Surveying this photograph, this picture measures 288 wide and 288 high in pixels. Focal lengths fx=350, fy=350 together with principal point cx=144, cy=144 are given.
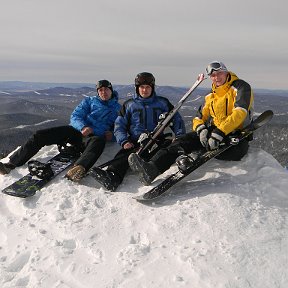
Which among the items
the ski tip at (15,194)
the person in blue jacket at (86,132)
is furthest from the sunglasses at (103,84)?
the ski tip at (15,194)

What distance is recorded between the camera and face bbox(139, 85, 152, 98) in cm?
828

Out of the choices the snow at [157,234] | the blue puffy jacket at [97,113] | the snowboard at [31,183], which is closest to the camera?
A: the snow at [157,234]

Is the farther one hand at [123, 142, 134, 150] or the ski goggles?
hand at [123, 142, 134, 150]

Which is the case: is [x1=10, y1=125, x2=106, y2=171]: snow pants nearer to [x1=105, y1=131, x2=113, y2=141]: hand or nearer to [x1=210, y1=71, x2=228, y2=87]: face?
[x1=105, y1=131, x2=113, y2=141]: hand

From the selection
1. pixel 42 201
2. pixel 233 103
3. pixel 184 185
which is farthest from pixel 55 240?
pixel 233 103

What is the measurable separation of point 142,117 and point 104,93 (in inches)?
56.3

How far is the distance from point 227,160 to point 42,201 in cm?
391

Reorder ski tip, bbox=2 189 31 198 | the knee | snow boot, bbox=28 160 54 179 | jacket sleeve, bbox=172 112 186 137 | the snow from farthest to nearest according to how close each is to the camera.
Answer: jacket sleeve, bbox=172 112 186 137 → the knee → snow boot, bbox=28 160 54 179 → ski tip, bbox=2 189 31 198 → the snow

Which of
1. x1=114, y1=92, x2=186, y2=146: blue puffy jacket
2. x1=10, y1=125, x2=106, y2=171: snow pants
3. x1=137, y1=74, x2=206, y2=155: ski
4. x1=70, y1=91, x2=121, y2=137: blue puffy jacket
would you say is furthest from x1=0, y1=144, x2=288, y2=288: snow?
x1=70, y1=91, x2=121, y2=137: blue puffy jacket

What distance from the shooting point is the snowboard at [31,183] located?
7.04 metres

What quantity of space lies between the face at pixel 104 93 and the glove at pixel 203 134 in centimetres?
289

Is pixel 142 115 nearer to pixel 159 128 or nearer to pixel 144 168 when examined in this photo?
pixel 159 128

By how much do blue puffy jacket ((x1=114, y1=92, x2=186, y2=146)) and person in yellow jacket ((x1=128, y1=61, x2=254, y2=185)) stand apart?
0.60 m

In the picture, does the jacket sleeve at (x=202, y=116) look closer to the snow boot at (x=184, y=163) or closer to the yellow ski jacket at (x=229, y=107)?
the yellow ski jacket at (x=229, y=107)
